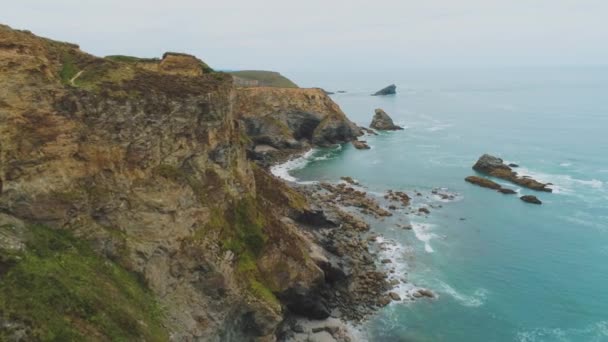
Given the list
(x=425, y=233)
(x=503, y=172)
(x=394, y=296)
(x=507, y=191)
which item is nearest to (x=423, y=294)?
(x=394, y=296)

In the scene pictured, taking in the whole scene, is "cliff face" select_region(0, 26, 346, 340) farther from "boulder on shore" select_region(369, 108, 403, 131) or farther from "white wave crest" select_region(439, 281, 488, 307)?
"boulder on shore" select_region(369, 108, 403, 131)

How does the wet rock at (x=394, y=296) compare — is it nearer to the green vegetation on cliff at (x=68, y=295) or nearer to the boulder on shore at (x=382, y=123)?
the green vegetation on cliff at (x=68, y=295)

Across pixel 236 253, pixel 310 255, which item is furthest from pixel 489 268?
pixel 236 253

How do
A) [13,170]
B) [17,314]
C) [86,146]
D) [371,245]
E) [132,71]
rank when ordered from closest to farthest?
[17,314]
[13,170]
[86,146]
[132,71]
[371,245]

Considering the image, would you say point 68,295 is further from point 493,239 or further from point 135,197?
point 493,239

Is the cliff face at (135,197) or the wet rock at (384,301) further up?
the cliff face at (135,197)

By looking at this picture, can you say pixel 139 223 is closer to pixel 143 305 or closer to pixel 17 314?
pixel 143 305

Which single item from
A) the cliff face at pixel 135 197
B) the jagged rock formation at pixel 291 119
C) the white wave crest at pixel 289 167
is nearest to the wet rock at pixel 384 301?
the cliff face at pixel 135 197

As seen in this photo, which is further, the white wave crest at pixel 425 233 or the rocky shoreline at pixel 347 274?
the white wave crest at pixel 425 233
